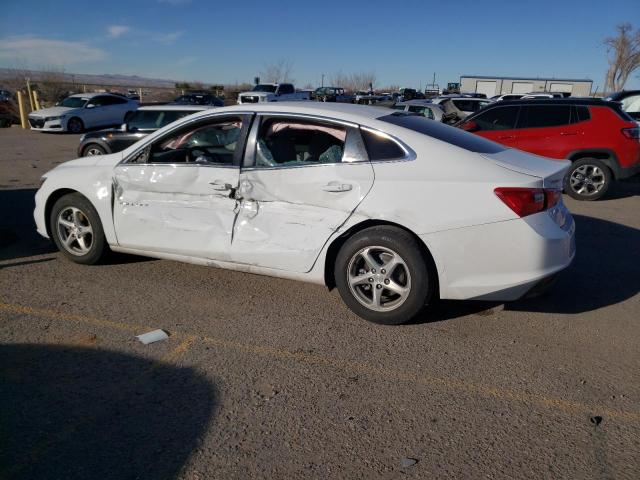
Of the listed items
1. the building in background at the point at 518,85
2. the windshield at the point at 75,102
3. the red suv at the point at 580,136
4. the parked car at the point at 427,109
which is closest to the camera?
the red suv at the point at 580,136

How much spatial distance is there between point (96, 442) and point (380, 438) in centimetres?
145

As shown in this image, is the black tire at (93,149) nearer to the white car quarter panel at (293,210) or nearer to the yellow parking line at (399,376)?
the yellow parking line at (399,376)

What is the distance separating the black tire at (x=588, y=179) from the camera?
876cm

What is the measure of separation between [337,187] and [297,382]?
1.48 metres

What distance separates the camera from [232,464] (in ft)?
8.05

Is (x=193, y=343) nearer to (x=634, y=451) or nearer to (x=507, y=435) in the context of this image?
(x=507, y=435)

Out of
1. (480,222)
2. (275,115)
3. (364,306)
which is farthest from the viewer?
(275,115)

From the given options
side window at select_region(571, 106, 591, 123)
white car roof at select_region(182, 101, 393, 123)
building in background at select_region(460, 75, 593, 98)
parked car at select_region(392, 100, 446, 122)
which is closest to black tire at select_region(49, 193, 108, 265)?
white car roof at select_region(182, 101, 393, 123)

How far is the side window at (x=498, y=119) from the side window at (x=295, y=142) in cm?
620

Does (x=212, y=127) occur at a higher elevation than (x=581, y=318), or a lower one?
higher

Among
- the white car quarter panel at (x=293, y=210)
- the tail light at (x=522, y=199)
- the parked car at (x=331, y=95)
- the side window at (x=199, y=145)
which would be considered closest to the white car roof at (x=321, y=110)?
the side window at (x=199, y=145)

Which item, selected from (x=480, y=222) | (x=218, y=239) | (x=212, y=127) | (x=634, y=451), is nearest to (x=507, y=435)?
(x=634, y=451)

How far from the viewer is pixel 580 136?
877 centimetres

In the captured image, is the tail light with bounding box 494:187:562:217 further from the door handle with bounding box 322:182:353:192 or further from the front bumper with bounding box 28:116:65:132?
the front bumper with bounding box 28:116:65:132
